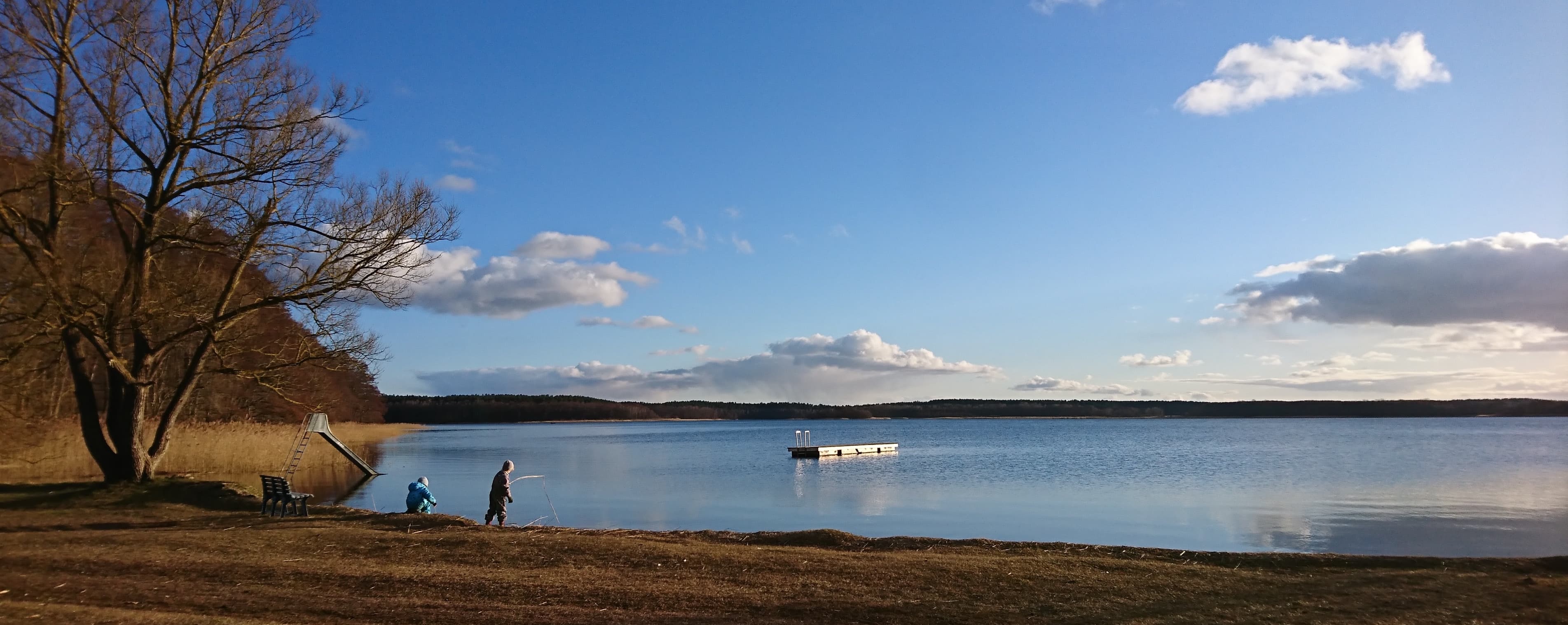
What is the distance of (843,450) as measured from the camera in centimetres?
5125

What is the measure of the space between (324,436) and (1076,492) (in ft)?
78.3

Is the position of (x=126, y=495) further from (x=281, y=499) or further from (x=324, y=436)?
(x=324, y=436)

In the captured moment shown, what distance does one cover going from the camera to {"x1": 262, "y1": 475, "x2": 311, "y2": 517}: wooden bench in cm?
1566

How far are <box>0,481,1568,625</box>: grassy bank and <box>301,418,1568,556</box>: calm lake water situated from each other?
17.0 feet

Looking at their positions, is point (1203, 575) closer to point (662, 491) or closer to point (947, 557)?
point (947, 557)

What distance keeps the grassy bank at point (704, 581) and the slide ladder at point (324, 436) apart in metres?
15.2

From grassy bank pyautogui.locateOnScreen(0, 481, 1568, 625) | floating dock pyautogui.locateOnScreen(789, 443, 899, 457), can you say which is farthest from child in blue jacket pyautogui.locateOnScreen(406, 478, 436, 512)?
floating dock pyautogui.locateOnScreen(789, 443, 899, 457)

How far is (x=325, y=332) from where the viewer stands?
61.6 ft

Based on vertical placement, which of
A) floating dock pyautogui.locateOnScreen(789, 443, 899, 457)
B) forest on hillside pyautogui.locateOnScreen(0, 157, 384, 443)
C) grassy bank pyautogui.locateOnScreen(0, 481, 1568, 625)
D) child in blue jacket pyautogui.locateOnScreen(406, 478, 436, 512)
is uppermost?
forest on hillside pyautogui.locateOnScreen(0, 157, 384, 443)

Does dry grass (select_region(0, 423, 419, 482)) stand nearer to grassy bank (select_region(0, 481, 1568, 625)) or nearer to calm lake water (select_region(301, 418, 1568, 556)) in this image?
calm lake water (select_region(301, 418, 1568, 556))

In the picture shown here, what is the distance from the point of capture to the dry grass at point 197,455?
21.4m

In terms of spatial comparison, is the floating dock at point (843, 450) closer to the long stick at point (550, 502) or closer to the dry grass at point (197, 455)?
the long stick at point (550, 502)

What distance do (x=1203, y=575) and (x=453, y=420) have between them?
15917cm

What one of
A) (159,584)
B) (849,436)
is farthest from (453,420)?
(159,584)
